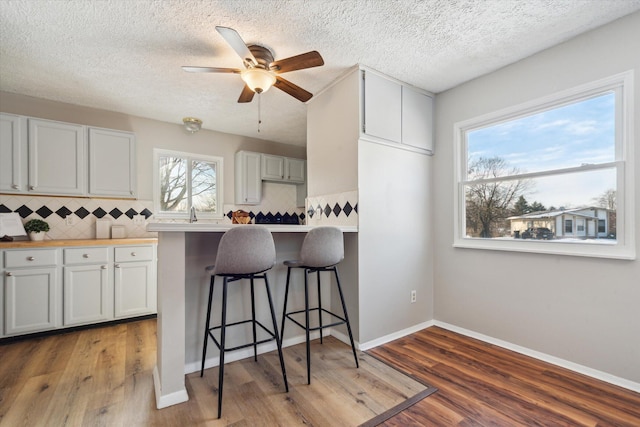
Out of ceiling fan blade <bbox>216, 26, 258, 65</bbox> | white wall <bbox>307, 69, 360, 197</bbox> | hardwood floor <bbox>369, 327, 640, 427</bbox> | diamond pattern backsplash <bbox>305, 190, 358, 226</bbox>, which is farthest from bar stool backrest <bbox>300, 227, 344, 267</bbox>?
ceiling fan blade <bbox>216, 26, 258, 65</bbox>

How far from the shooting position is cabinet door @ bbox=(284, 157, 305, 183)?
4.63 metres

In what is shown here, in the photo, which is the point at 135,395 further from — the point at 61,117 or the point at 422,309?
the point at 61,117

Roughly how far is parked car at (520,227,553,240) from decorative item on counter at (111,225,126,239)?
14.1 feet

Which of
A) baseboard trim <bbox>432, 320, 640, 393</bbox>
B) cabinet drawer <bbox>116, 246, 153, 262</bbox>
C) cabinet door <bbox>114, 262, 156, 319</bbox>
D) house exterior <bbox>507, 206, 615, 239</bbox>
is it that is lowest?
baseboard trim <bbox>432, 320, 640, 393</bbox>

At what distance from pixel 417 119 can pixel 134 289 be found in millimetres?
3609

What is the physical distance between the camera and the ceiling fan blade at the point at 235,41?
1.61 metres

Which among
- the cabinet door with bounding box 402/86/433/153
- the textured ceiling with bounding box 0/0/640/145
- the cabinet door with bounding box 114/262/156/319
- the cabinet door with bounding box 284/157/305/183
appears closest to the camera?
the textured ceiling with bounding box 0/0/640/145

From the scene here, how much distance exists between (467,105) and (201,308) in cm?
302

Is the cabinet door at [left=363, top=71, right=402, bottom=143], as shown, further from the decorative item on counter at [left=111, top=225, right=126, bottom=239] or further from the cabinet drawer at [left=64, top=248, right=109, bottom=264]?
the decorative item on counter at [left=111, top=225, right=126, bottom=239]

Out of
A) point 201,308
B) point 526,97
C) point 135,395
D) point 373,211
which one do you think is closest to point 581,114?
point 526,97

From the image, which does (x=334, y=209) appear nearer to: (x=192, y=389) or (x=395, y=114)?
(x=395, y=114)

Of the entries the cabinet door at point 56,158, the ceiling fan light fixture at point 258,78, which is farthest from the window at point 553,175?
the cabinet door at point 56,158

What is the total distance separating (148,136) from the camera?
364 centimetres

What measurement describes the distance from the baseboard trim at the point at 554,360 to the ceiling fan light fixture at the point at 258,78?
2852 mm
